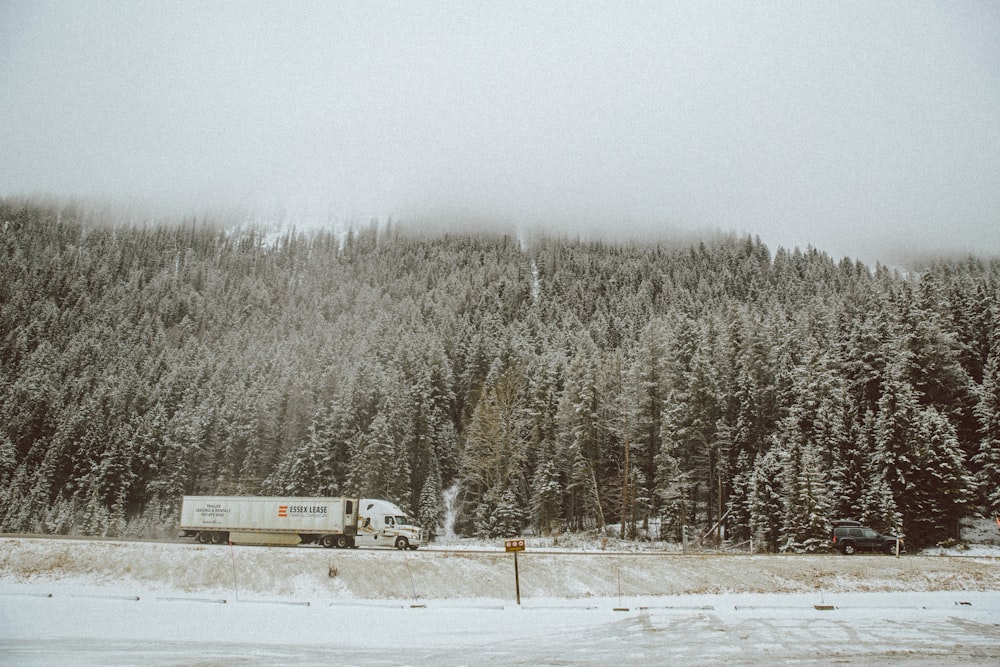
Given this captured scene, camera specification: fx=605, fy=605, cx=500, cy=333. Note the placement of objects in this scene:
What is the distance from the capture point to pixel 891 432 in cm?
4144

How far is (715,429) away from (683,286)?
4175 inches

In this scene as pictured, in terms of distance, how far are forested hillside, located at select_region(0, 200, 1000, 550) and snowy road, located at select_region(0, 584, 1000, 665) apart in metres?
18.6

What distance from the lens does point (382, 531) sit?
38.7 meters

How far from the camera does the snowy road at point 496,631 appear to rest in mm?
15867

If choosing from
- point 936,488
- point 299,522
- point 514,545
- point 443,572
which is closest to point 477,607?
point 514,545

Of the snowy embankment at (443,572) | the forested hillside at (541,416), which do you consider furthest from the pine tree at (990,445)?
the snowy embankment at (443,572)

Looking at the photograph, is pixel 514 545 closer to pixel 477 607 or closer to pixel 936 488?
pixel 477 607

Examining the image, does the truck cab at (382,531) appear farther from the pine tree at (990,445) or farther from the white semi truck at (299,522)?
the pine tree at (990,445)

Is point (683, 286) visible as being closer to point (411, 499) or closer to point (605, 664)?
point (411, 499)

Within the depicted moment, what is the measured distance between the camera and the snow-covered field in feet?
54.0

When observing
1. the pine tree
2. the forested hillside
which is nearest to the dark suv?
the forested hillside

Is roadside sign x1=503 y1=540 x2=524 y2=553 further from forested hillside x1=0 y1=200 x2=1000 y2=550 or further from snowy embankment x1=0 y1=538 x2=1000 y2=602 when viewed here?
forested hillside x1=0 y1=200 x2=1000 y2=550

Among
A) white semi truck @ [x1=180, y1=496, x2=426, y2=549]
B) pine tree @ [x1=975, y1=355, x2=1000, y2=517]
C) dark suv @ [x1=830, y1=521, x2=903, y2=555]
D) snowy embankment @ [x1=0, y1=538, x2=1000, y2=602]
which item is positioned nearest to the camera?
snowy embankment @ [x1=0, y1=538, x2=1000, y2=602]

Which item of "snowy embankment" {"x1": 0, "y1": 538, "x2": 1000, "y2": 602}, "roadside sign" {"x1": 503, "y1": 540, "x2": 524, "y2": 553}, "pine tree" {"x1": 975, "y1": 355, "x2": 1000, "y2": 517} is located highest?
"pine tree" {"x1": 975, "y1": 355, "x2": 1000, "y2": 517}
